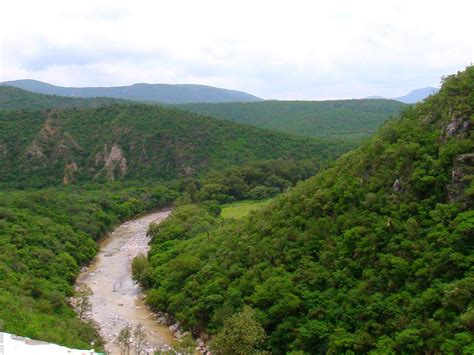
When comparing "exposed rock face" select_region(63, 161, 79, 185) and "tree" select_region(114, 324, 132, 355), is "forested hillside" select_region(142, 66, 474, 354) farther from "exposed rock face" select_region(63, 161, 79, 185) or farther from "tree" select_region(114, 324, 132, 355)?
"exposed rock face" select_region(63, 161, 79, 185)

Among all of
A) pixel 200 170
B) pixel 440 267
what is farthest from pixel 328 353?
pixel 200 170

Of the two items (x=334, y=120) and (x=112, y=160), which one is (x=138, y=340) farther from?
(x=334, y=120)

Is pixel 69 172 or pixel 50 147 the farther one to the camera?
pixel 50 147

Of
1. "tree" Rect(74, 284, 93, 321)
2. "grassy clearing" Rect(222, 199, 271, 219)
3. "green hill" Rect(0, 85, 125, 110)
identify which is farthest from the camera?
"green hill" Rect(0, 85, 125, 110)

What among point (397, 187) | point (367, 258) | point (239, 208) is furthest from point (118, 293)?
point (239, 208)

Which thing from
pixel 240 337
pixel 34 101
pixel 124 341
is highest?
pixel 34 101

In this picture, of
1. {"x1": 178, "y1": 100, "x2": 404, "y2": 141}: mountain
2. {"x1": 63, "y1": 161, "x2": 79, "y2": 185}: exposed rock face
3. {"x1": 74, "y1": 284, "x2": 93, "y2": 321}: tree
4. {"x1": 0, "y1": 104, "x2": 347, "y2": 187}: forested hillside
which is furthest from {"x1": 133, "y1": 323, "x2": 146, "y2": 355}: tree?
{"x1": 178, "y1": 100, "x2": 404, "y2": 141}: mountain

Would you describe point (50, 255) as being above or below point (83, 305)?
above

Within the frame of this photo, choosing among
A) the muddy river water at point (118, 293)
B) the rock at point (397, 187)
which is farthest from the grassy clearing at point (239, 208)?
the rock at point (397, 187)
